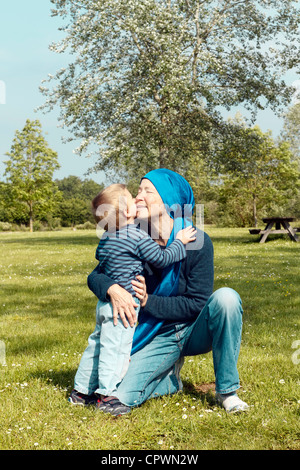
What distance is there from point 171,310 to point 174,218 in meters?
0.72

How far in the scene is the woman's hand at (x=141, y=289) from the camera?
3.66 metres

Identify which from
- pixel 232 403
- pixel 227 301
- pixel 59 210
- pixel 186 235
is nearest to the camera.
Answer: pixel 227 301

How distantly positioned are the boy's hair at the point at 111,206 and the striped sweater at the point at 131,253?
0.09 m

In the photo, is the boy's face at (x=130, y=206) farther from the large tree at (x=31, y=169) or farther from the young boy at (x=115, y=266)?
the large tree at (x=31, y=169)

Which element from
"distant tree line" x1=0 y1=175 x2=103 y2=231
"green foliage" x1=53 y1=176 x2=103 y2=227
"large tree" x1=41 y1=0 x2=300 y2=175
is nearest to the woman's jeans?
"large tree" x1=41 y1=0 x2=300 y2=175

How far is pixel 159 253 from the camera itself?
11.7 ft

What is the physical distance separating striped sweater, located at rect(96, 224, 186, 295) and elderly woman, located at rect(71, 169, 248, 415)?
8 centimetres

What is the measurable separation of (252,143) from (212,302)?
18014 millimetres

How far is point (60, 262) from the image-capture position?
47.7 ft

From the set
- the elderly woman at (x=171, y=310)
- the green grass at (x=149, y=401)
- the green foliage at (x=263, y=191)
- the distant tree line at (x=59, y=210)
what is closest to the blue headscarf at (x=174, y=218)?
the elderly woman at (x=171, y=310)

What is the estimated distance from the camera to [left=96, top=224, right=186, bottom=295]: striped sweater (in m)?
3.57

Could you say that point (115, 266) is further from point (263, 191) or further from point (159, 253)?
point (263, 191)

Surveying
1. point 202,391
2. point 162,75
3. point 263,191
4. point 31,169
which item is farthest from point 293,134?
point 202,391

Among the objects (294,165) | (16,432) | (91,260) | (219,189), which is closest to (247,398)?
(16,432)
